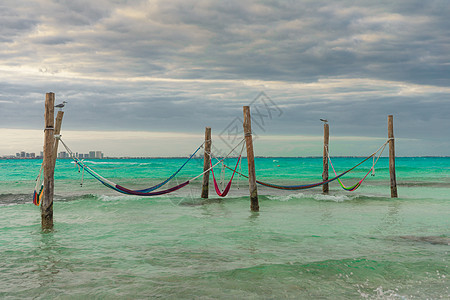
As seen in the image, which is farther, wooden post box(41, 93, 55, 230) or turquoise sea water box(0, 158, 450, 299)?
wooden post box(41, 93, 55, 230)

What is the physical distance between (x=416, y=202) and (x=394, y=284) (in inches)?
419

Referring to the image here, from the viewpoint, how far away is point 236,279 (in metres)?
5.52

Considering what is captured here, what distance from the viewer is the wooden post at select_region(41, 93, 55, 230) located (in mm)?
8375

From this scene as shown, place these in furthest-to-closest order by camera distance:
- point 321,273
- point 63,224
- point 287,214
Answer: point 287,214
point 63,224
point 321,273

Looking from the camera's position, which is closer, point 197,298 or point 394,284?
point 197,298

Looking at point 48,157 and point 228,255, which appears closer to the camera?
point 228,255

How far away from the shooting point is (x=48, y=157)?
8500 mm

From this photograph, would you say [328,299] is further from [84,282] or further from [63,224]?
[63,224]

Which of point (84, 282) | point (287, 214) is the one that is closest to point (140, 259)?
point (84, 282)

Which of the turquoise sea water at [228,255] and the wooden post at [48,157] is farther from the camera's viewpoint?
the wooden post at [48,157]

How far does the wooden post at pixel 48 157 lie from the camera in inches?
330

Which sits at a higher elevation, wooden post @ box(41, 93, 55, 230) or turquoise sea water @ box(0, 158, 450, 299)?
wooden post @ box(41, 93, 55, 230)

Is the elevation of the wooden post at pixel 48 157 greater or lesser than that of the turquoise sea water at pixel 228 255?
greater

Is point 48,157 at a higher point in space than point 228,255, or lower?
higher
